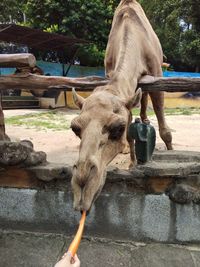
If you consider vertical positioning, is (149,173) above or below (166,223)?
above

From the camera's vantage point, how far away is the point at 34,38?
12836 mm

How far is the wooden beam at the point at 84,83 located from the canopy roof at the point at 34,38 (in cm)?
710

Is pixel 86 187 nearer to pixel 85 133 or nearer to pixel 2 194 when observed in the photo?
pixel 85 133

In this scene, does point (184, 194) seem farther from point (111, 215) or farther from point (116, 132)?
point (116, 132)

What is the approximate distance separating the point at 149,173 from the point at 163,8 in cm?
1676

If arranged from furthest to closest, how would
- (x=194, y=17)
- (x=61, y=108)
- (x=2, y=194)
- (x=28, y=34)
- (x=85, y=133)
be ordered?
(x=194, y=17), (x=61, y=108), (x=28, y=34), (x=2, y=194), (x=85, y=133)

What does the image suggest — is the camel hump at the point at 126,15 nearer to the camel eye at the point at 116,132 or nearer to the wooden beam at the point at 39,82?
the wooden beam at the point at 39,82

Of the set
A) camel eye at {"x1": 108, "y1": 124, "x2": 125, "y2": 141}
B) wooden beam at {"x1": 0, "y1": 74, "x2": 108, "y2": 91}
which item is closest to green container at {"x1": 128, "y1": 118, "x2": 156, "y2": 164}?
camel eye at {"x1": 108, "y1": 124, "x2": 125, "y2": 141}

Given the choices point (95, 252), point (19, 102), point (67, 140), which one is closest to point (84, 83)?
point (95, 252)

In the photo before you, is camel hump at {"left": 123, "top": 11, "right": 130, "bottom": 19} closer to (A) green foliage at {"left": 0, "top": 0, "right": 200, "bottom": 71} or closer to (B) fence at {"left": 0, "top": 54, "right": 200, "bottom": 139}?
(B) fence at {"left": 0, "top": 54, "right": 200, "bottom": 139}

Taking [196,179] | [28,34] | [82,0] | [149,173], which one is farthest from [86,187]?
[82,0]

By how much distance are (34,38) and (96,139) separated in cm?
1129

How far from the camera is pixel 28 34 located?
1212 centimetres

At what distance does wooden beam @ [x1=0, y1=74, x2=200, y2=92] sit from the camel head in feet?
4.06
